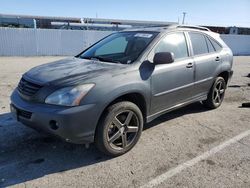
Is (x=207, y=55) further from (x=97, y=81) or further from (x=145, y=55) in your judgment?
(x=97, y=81)

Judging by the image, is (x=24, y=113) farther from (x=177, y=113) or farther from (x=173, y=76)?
(x=177, y=113)

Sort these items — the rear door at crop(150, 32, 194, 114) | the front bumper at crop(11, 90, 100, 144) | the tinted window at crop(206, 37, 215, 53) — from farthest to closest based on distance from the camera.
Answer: the tinted window at crop(206, 37, 215, 53) → the rear door at crop(150, 32, 194, 114) → the front bumper at crop(11, 90, 100, 144)

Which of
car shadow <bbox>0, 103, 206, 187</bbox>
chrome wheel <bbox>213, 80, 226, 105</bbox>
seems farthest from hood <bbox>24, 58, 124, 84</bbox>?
chrome wheel <bbox>213, 80, 226, 105</bbox>

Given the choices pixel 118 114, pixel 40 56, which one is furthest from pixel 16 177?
pixel 40 56

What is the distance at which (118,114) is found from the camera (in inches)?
152

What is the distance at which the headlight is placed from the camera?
341 centimetres

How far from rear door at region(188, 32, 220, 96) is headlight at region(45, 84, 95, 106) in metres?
2.58

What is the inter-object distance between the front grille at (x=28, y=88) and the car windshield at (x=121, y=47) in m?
1.26

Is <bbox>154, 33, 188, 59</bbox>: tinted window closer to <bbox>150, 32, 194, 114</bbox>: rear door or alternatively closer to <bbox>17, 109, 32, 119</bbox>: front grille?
<bbox>150, 32, 194, 114</bbox>: rear door

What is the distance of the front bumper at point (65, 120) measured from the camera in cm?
335

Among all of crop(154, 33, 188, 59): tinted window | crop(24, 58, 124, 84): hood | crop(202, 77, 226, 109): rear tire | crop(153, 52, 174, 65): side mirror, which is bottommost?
crop(202, 77, 226, 109): rear tire

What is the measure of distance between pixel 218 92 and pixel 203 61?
1.16m

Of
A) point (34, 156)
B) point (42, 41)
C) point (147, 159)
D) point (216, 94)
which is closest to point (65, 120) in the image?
point (34, 156)

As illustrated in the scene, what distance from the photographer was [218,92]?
6281 millimetres
